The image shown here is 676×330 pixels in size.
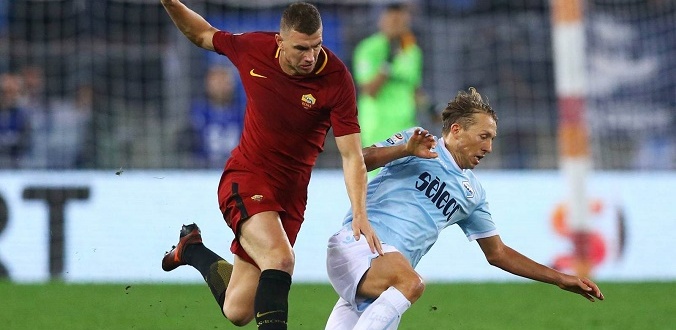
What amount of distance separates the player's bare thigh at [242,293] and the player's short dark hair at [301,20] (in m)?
1.40

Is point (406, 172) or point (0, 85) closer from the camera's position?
point (406, 172)

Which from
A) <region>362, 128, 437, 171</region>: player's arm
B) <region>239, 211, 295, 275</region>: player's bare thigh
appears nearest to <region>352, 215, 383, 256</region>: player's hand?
<region>362, 128, 437, 171</region>: player's arm

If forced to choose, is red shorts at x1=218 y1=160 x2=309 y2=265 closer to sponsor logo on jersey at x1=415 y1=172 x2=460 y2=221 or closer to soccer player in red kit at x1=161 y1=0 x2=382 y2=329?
soccer player in red kit at x1=161 y1=0 x2=382 y2=329

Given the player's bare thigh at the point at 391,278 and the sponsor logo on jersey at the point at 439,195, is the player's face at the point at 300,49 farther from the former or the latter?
the player's bare thigh at the point at 391,278

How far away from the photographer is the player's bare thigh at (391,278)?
546 centimetres

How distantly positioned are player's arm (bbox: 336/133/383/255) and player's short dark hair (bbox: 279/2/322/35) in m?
0.57

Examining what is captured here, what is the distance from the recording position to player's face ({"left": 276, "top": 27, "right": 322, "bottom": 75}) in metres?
5.82

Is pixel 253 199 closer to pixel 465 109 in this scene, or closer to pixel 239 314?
pixel 239 314

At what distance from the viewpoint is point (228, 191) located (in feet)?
20.5

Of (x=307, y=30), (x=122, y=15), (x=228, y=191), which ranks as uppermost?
(x=122, y=15)

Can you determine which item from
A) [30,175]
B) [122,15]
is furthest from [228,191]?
[122,15]

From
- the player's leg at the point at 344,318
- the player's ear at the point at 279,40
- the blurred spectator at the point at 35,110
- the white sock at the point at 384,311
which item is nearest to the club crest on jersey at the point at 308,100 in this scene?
the player's ear at the point at 279,40

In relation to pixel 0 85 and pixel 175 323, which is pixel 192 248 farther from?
pixel 0 85

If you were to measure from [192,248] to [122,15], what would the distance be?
23.2 feet
